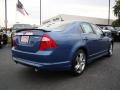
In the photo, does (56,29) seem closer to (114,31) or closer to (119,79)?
(119,79)

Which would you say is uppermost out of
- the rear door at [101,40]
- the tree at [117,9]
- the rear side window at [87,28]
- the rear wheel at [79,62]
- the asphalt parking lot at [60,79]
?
the tree at [117,9]

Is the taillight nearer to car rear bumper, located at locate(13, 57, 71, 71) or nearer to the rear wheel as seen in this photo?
car rear bumper, located at locate(13, 57, 71, 71)

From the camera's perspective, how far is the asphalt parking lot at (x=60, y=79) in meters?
4.26

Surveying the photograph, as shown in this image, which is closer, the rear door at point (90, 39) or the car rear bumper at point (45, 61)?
the car rear bumper at point (45, 61)

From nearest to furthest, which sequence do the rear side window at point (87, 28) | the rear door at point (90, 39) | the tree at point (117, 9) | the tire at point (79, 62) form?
the tire at point (79, 62) → the rear door at point (90, 39) → the rear side window at point (87, 28) → the tree at point (117, 9)

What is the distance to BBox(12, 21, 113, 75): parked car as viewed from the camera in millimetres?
4301

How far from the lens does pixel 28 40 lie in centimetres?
457

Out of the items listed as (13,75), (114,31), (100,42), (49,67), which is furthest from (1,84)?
(114,31)

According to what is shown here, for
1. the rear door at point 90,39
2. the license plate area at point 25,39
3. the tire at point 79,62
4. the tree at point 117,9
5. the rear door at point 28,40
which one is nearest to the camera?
the rear door at point 28,40

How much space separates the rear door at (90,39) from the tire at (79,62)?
34 cm

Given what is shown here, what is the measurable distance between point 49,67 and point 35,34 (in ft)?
2.79

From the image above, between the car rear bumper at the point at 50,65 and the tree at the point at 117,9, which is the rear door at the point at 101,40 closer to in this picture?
the car rear bumper at the point at 50,65

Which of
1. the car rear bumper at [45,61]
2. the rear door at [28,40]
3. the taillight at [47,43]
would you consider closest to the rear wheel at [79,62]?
the car rear bumper at [45,61]

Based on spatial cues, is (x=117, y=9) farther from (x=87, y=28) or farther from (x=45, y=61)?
(x=45, y=61)
